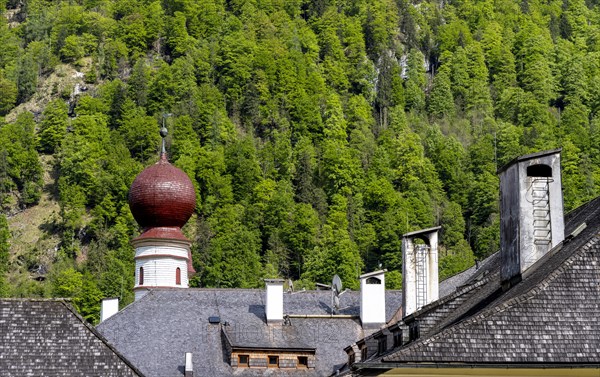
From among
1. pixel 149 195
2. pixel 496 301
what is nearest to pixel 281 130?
pixel 149 195

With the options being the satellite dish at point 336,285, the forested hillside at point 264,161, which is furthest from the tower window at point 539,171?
the forested hillside at point 264,161

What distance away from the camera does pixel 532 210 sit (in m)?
28.8

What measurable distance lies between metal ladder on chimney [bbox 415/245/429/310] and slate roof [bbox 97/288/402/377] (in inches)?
503

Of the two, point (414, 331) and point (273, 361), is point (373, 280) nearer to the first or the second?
point (273, 361)

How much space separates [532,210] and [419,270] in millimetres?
7754

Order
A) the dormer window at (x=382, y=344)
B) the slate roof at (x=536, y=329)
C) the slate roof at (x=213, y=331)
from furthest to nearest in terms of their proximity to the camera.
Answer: the slate roof at (x=213, y=331) < the dormer window at (x=382, y=344) < the slate roof at (x=536, y=329)

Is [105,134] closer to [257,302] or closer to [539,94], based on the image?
[539,94]

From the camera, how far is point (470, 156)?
168000mm

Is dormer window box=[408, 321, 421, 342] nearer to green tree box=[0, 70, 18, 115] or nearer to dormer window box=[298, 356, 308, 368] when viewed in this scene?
dormer window box=[298, 356, 308, 368]

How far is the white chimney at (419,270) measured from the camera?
1421 inches

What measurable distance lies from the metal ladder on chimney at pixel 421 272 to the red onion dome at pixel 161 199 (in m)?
29.7

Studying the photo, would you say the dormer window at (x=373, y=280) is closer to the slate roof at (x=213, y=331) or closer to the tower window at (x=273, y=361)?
the slate roof at (x=213, y=331)

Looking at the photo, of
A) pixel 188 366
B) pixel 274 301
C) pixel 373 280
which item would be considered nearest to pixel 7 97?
pixel 373 280

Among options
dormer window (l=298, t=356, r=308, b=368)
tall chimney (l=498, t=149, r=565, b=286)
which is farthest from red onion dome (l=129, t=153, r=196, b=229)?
tall chimney (l=498, t=149, r=565, b=286)
